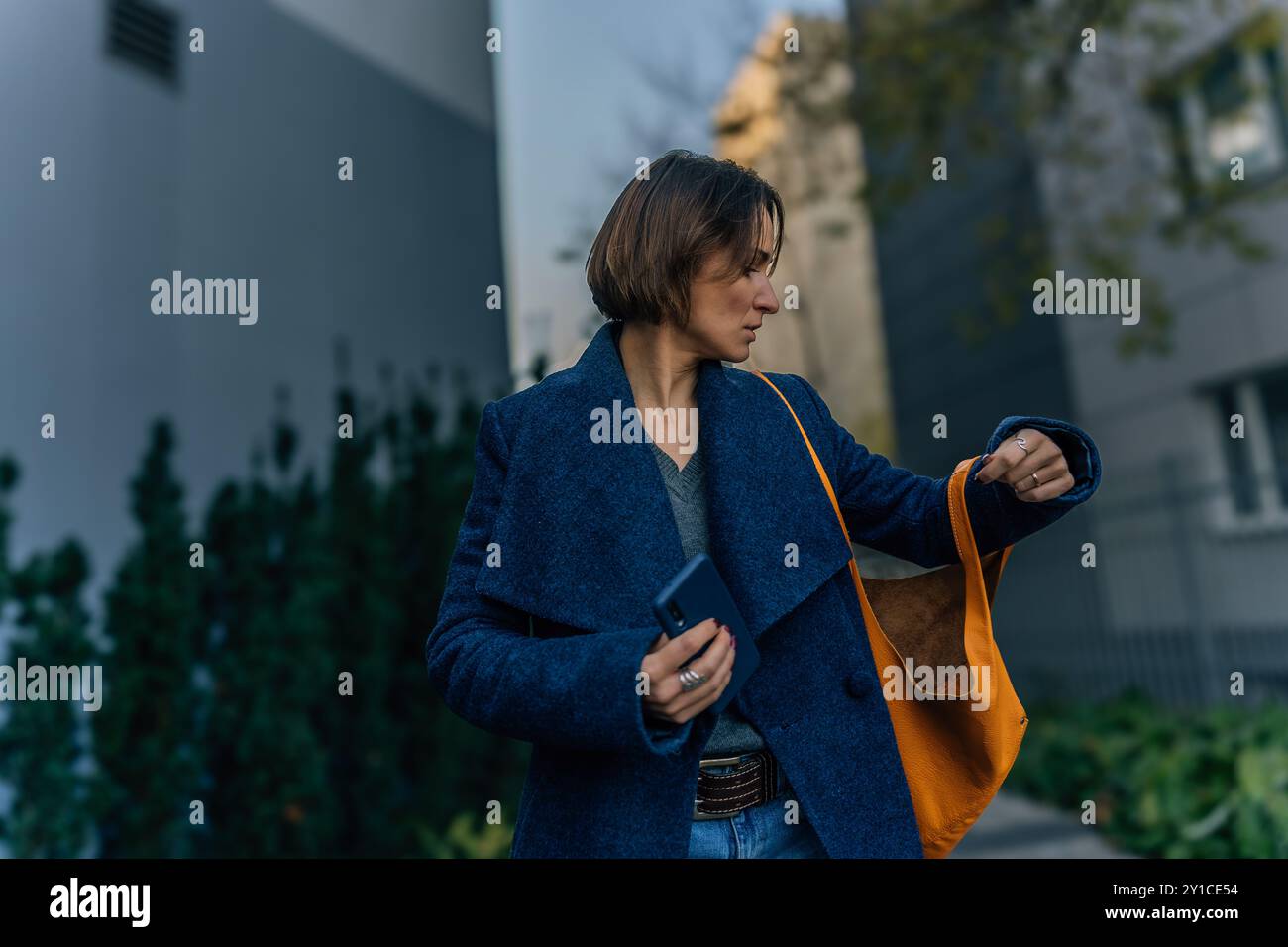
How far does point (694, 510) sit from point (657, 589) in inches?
6.3

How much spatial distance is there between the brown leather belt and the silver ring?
0.79 ft

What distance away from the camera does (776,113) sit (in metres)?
7.16

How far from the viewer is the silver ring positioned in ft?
3.89

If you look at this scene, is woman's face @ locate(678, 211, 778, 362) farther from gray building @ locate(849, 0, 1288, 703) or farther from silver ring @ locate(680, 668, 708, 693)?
gray building @ locate(849, 0, 1288, 703)

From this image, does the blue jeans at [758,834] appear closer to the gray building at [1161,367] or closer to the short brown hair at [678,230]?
the short brown hair at [678,230]

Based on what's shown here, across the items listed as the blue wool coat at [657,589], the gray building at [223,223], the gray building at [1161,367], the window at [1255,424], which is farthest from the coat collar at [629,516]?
the window at [1255,424]

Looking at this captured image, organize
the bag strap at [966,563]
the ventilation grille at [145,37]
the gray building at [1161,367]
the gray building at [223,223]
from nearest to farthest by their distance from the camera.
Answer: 1. the bag strap at [966,563]
2. the gray building at [223,223]
3. the ventilation grille at [145,37]
4. the gray building at [1161,367]

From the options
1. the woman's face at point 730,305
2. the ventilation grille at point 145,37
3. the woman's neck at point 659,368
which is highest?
the ventilation grille at point 145,37

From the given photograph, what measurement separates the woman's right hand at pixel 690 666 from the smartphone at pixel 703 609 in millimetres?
17

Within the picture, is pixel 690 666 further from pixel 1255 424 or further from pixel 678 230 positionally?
pixel 1255 424

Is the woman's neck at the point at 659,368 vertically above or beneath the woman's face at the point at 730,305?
beneath

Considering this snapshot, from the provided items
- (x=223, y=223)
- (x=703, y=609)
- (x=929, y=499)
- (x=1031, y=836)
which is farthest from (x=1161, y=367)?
(x=703, y=609)

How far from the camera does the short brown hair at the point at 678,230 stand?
146cm
